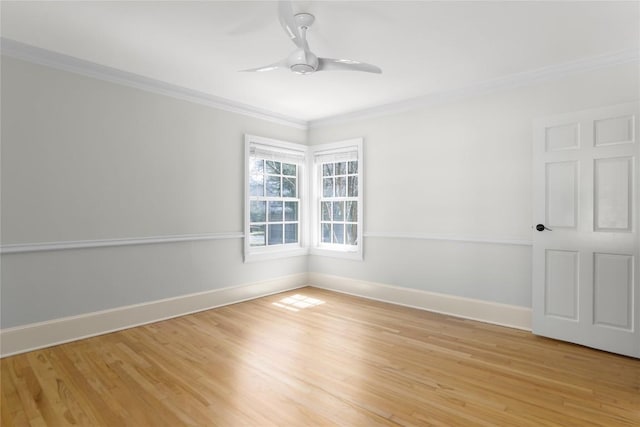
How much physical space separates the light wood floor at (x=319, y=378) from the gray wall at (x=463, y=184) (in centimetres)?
66

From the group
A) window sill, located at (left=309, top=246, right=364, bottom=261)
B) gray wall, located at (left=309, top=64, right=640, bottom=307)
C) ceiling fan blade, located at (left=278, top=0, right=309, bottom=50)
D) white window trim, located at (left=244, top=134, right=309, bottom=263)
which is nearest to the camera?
ceiling fan blade, located at (left=278, top=0, right=309, bottom=50)

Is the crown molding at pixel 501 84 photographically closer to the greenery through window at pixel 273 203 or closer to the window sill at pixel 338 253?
the greenery through window at pixel 273 203

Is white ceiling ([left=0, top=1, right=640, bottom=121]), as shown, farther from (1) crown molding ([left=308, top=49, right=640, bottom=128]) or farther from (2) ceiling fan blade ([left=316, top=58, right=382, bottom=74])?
(2) ceiling fan blade ([left=316, top=58, right=382, bottom=74])

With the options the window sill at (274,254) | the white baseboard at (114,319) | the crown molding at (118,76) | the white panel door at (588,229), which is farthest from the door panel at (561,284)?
the crown molding at (118,76)

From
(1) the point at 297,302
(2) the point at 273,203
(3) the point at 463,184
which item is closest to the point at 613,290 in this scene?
(3) the point at 463,184

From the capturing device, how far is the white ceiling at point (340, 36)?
241cm

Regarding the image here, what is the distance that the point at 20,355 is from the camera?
2861mm

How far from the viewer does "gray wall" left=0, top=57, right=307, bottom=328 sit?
116 inches

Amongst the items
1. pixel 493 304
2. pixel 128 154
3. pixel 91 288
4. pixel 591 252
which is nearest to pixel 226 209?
pixel 128 154

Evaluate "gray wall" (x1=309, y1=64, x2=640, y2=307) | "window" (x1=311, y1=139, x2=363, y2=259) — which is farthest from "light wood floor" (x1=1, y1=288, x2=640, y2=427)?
"window" (x1=311, y1=139, x2=363, y2=259)

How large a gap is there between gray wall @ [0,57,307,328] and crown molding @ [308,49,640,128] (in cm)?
177

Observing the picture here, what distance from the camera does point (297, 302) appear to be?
14.8 ft

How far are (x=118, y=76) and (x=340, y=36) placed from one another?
229 centimetres

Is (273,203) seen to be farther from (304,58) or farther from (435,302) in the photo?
(304,58)
